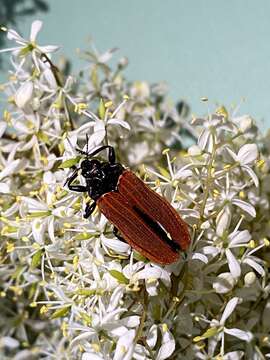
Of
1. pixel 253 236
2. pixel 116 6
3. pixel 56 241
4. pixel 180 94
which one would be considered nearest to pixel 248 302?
pixel 253 236

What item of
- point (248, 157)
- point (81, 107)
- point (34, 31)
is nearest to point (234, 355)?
point (248, 157)

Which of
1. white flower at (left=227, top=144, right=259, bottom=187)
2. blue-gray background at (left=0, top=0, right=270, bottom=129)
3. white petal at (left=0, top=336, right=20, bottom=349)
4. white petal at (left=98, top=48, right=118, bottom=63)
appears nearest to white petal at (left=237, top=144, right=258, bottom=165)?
white flower at (left=227, top=144, right=259, bottom=187)

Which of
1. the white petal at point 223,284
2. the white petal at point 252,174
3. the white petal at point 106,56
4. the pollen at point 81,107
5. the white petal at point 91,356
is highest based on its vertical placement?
the pollen at point 81,107

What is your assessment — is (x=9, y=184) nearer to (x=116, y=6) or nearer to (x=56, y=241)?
(x=56, y=241)

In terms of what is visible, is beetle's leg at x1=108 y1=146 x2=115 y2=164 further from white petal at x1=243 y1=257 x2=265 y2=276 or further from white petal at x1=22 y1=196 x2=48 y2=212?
white petal at x1=243 y1=257 x2=265 y2=276

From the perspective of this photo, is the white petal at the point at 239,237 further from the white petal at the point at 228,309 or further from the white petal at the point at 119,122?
the white petal at the point at 119,122

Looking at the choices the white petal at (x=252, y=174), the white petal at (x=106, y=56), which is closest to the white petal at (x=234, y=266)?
the white petal at (x=252, y=174)

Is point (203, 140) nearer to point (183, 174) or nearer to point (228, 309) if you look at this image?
point (183, 174)

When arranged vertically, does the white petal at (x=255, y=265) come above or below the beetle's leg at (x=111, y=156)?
below
